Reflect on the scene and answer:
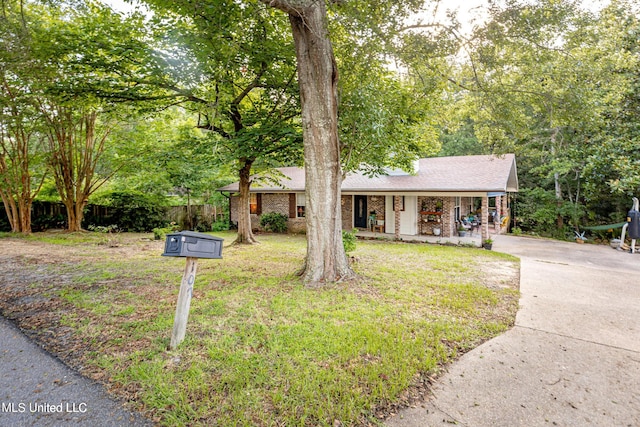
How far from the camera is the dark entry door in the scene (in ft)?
50.5

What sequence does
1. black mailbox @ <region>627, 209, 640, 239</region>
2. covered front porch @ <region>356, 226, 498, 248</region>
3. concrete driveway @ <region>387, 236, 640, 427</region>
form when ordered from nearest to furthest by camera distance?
1. concrete driveway @ <region>387, 236, 640, 427</region>
2. black mailbox @ <region>627, 209, 640, 239</region>
3. covered front porch @ <region>356, 226, 498, 248</region>

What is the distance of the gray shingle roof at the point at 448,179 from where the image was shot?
1104cm

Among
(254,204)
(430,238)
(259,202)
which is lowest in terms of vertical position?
(430,238)

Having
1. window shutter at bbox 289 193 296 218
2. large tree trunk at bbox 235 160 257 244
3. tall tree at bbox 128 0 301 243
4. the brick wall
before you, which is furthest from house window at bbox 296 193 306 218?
tall tree at bbox 128 0 301 243

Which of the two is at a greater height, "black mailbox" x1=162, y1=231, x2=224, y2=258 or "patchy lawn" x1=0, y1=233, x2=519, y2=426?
"black mailbox" x1=162, y1=231, x2=224, y2=258

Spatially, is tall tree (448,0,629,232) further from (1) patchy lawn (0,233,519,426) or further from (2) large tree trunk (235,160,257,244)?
(2) large tree trunk (235,160,257,244)

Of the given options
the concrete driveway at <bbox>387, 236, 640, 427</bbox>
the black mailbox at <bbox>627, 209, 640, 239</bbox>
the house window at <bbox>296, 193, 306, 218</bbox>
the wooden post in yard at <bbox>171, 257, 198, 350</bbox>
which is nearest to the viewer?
the concrete driveway at <bbox>387, 236, 640, 427</bbox>

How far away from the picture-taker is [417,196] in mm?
13633

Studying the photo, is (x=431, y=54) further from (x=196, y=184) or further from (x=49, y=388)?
(x=196, y=184)

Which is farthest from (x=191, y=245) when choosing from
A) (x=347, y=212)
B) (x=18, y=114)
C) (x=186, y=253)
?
(x=347, y=212)

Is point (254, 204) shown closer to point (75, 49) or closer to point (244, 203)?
point (244, 203)

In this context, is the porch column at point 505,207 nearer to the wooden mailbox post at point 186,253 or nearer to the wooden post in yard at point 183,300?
the wooden mailbox post at point 186,253

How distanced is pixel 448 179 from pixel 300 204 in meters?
7.34

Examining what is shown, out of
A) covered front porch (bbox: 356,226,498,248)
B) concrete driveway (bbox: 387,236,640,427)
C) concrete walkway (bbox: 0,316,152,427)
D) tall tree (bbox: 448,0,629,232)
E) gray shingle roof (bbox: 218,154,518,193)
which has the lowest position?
concrete driveway (bbox: 387,236,640,427)
